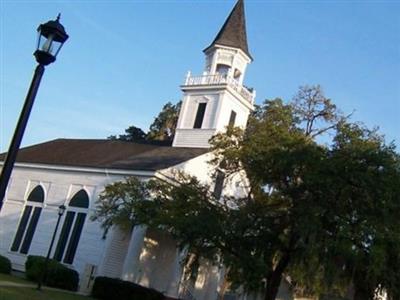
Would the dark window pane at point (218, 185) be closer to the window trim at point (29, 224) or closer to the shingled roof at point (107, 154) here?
the shingled roof at point (107, 154)

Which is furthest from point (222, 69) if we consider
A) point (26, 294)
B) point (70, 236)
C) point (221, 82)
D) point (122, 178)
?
point (26, 294)

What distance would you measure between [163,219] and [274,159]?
224 inches

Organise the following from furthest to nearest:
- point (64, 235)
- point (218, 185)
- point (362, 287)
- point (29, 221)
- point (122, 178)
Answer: point (29, 221) < point (218, 185) < point (64, 235) < point (122, 178) < point (362, 287)

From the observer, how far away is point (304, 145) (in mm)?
23875

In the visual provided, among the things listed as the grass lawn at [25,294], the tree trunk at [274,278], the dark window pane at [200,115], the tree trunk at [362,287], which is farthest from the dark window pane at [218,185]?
the tree trunk at [362,287]

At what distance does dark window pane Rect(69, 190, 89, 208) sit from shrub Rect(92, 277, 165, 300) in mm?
7398

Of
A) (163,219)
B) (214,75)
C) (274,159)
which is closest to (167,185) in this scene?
(163,219)

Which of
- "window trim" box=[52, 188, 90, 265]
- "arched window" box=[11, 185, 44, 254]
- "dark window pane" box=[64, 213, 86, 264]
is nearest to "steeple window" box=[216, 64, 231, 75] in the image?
"window trim" box=[52, 188, 90, 265]

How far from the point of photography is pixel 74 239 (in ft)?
110

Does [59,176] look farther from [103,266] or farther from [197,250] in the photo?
[197,250]

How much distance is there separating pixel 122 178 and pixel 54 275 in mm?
7158

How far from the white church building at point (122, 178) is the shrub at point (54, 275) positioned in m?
1.07

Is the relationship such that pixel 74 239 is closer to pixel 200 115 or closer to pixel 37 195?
pixel 37 195

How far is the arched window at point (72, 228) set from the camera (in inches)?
1313
